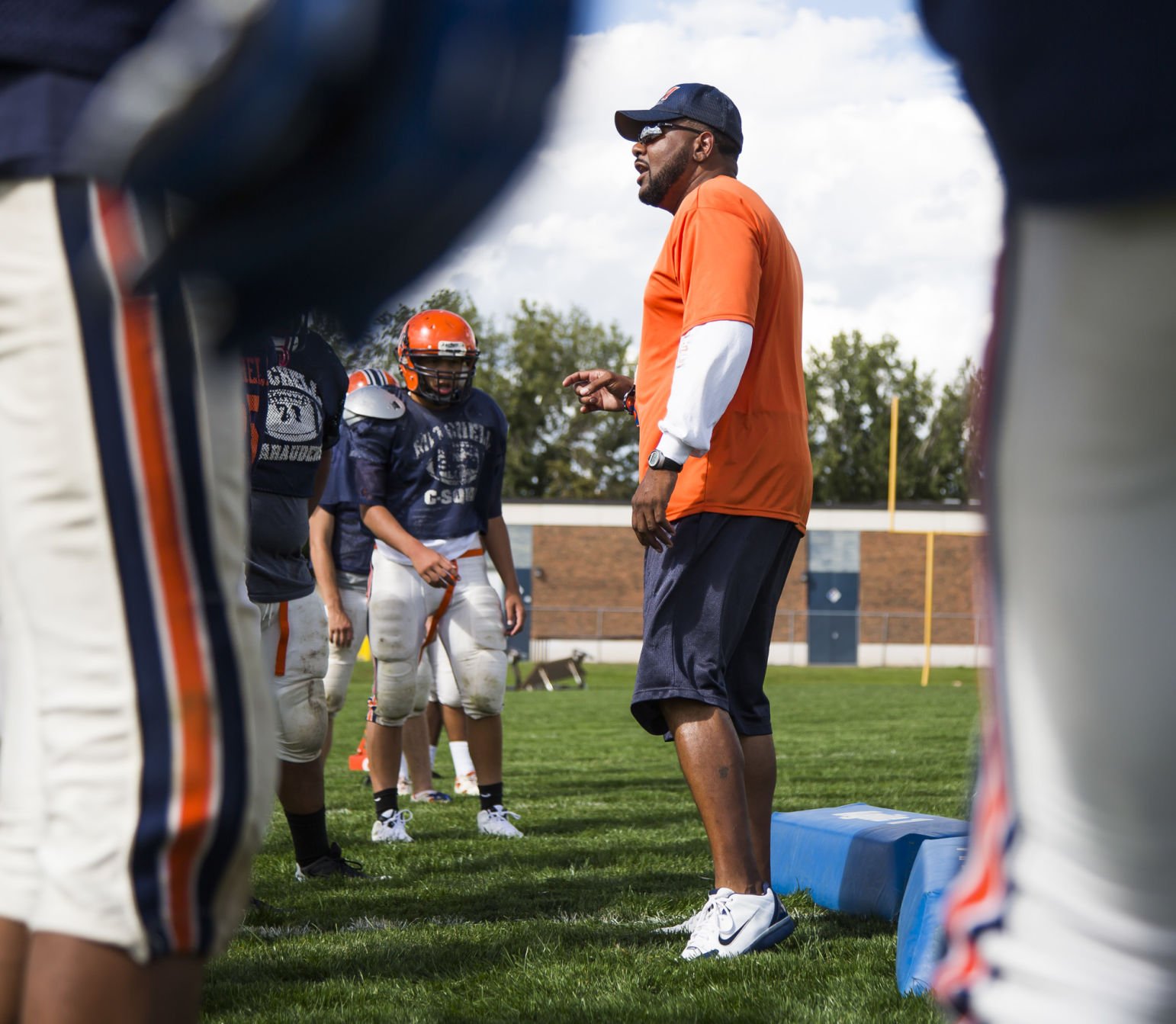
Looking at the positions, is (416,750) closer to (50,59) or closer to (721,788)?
(721,788)

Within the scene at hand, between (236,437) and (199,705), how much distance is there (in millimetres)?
286

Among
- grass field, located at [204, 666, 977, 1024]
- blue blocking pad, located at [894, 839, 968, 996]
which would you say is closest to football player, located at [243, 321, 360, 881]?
grass field, located at [204, 666, 977, 1024]

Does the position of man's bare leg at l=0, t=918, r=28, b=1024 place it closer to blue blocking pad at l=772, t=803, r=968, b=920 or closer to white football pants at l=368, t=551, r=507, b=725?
blue blocking pad at l=772, t=803, r=968, b=920

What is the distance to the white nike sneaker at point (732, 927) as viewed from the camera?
3543 mm

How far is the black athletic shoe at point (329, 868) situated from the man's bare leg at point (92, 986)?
12.7ft

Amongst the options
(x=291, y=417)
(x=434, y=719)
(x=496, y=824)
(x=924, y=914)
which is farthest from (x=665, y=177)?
(x=434, y=719)

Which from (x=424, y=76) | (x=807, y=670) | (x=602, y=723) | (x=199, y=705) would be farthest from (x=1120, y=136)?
(x=807, y=670)

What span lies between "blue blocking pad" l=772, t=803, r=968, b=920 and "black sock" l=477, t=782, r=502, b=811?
2.12m

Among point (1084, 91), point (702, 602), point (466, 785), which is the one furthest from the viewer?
point (466, 785)

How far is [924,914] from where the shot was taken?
119 inches

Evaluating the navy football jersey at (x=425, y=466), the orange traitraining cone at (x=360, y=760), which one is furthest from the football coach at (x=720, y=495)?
the orange traitraining cone at (x=360, y=760)

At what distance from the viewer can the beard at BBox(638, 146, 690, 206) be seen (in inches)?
163

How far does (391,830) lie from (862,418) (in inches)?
2787

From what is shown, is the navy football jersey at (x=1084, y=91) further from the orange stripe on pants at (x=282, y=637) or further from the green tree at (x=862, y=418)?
the green tree at (x=862, y=418)
